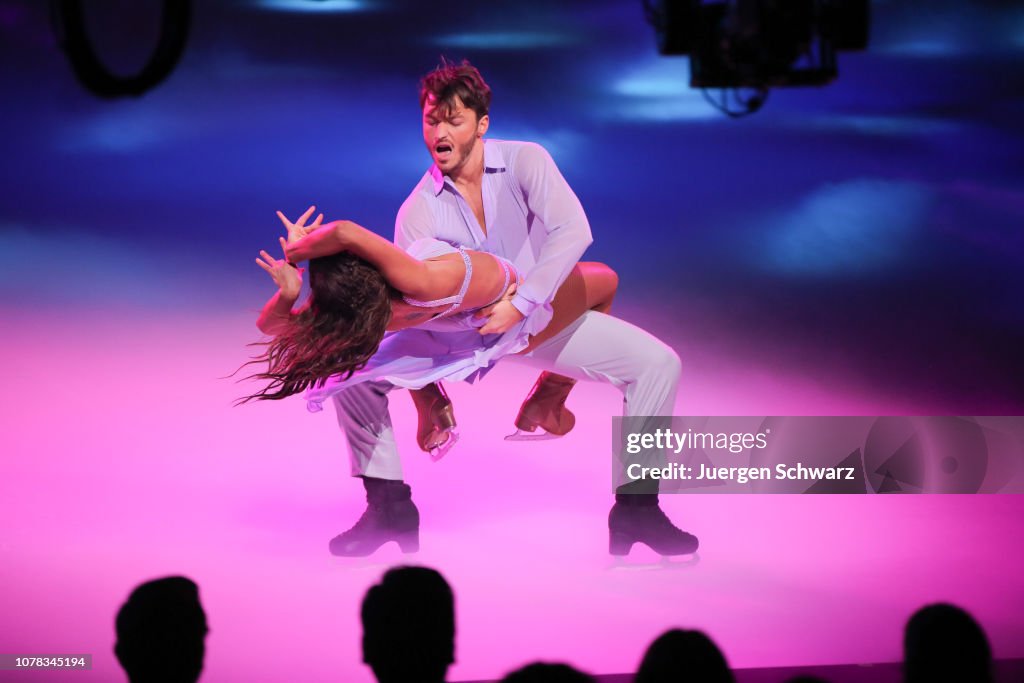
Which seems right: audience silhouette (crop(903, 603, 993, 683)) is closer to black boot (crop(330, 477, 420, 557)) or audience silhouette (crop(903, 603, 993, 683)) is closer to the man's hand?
the man's hand

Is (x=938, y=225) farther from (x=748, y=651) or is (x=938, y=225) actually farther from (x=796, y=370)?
(x=748, y=651)

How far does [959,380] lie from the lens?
4.96m

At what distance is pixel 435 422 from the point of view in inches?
133

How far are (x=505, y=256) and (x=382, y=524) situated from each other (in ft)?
3.11

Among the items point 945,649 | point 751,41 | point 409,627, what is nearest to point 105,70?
point 751,41

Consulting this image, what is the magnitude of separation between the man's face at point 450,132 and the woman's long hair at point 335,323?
0.60 m

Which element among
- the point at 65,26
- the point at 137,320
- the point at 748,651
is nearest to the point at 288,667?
the point at 748,651

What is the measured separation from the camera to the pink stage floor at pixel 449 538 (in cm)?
279

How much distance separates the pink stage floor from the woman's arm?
913 millimetres

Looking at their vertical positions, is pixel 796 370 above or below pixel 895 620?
above

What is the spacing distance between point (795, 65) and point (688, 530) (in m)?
2.02

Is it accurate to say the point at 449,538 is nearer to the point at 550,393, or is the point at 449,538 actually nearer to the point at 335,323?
the point at 550,393
